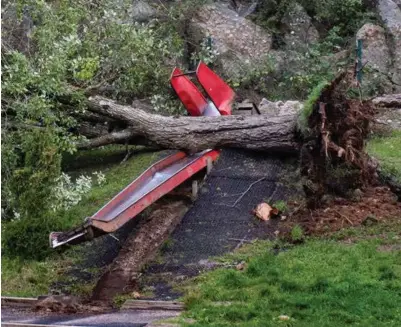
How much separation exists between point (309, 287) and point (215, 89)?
5.13m

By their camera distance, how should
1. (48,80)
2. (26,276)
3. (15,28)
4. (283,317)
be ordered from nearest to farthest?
(283,317)
(26,276)
(48,80)
(15,28)

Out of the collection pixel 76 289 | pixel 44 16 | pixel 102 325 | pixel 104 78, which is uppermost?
pixel 44 16

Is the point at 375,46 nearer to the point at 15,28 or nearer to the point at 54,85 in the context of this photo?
the point at 15,28

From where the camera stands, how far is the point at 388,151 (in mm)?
12039

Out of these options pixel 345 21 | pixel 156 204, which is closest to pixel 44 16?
pixel 156 204

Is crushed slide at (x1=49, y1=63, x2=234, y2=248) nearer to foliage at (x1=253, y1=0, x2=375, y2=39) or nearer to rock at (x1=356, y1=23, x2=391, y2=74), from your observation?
rock at (x1=356, y1=23, x2=391, y2=74)

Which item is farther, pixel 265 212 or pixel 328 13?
pixel 328 13

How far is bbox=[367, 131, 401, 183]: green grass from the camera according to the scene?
1035 centimetres

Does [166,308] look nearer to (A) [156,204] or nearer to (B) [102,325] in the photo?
(B) [102,325]

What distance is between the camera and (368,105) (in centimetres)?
980

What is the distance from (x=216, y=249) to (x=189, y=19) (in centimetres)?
866

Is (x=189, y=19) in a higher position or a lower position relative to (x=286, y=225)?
higher

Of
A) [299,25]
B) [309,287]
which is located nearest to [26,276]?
[309,287]

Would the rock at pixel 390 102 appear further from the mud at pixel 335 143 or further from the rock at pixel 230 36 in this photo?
the rock at pixel 230 36
